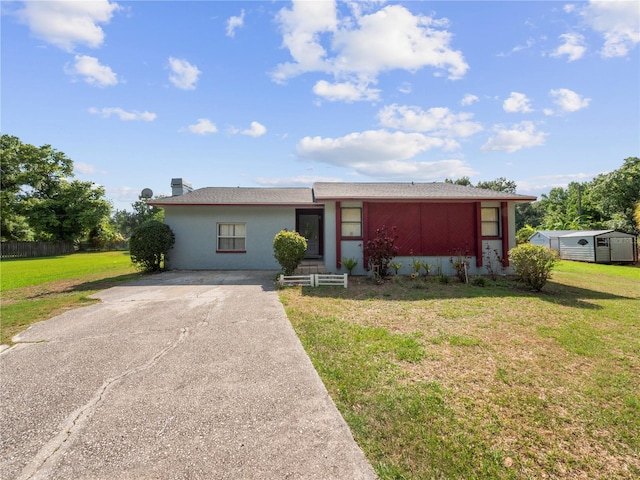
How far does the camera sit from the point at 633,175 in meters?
24.2

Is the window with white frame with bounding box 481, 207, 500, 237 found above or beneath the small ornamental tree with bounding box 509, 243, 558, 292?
above

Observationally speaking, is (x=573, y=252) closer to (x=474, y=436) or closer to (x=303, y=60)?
(x=303, y=60)

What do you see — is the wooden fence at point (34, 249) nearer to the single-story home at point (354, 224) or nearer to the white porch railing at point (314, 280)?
the single-story home at point (354, 224)

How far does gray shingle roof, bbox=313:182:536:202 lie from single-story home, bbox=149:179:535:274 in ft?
0.11

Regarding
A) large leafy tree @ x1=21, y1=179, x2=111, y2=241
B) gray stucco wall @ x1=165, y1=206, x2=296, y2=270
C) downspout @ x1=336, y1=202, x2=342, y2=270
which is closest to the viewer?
downspout @ x1=336, y1=202, x2=342, y2=270

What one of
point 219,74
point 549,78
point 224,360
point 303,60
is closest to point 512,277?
point 549,78

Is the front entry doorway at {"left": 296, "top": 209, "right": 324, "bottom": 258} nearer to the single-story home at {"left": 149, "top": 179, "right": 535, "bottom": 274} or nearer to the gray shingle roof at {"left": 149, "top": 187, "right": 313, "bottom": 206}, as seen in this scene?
the gray shingle roof at {"left": 149, "top": 187, "right": 313, "bottom": 206}

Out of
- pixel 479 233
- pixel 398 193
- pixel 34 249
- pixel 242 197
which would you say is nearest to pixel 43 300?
pixel 242 197

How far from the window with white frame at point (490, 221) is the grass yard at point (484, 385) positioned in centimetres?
480

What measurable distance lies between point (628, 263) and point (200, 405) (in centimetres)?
2673

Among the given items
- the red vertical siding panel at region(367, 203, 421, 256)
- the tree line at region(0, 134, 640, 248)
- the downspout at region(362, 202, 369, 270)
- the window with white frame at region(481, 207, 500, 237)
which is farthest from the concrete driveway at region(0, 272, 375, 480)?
the tree line at region(0, 134, 640, 248)

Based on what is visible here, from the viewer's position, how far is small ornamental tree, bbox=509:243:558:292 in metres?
7.89

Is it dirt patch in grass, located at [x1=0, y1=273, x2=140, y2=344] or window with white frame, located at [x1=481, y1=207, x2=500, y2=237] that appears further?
window with white frame, located at [x1=481, y1=207, x2=500, y2=237]

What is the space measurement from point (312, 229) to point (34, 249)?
2596 centimetres
